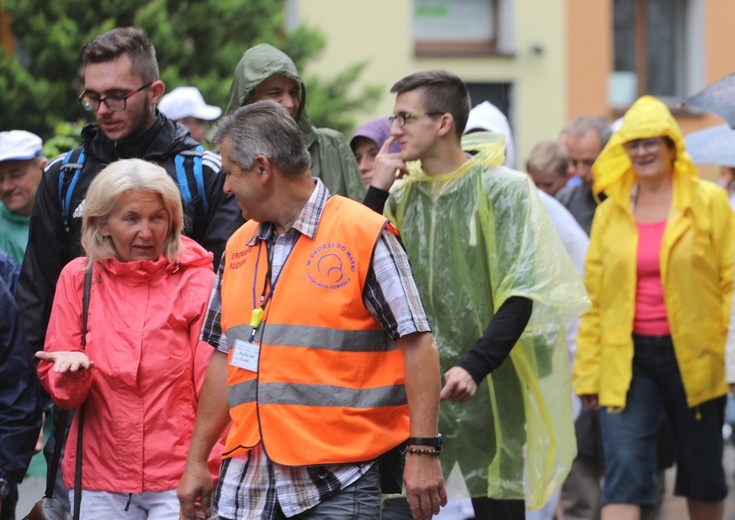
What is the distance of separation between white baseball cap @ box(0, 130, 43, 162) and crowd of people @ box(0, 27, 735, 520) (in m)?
0.02

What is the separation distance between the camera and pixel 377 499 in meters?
4.26

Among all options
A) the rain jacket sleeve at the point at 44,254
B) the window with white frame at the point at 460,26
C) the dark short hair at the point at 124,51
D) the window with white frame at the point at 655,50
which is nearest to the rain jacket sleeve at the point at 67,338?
the rain jacket sleeve at the point at 44,254

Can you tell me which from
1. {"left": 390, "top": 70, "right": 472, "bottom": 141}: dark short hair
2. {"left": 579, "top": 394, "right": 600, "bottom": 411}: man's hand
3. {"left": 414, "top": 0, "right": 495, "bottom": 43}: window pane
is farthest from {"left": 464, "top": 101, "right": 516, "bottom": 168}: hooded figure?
{"left": 414, "top": 0, "right": 495, "bottom": 43}: window pane

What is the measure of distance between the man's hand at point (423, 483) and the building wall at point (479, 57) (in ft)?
44.3

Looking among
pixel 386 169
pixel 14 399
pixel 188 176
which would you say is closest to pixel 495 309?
pixel 386 169

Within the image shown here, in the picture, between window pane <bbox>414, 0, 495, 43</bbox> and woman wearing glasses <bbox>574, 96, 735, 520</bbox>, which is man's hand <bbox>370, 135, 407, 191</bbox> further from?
window pane <bbox>414, 0, 495, 43</bbox>

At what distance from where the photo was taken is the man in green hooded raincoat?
5.76 meters

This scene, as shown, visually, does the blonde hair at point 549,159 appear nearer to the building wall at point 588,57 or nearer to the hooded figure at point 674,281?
the hooded figure at point 674,281

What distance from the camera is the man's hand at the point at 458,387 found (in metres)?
5.32

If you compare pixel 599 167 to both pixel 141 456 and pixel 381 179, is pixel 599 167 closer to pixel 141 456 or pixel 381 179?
pixel 381 179

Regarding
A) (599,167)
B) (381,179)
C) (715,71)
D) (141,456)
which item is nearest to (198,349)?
(141,456)

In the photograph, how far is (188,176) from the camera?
18.1 ft

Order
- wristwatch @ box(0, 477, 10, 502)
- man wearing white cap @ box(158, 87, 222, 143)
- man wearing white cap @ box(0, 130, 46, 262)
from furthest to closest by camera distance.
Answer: man wearing white cap @ box(158, 87, 222, 143) < man wearing white cap @ box(0, 130, 46, 262) < wristwatch @ box(0, 477, 10, 502)

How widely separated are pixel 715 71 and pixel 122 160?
618 inches
